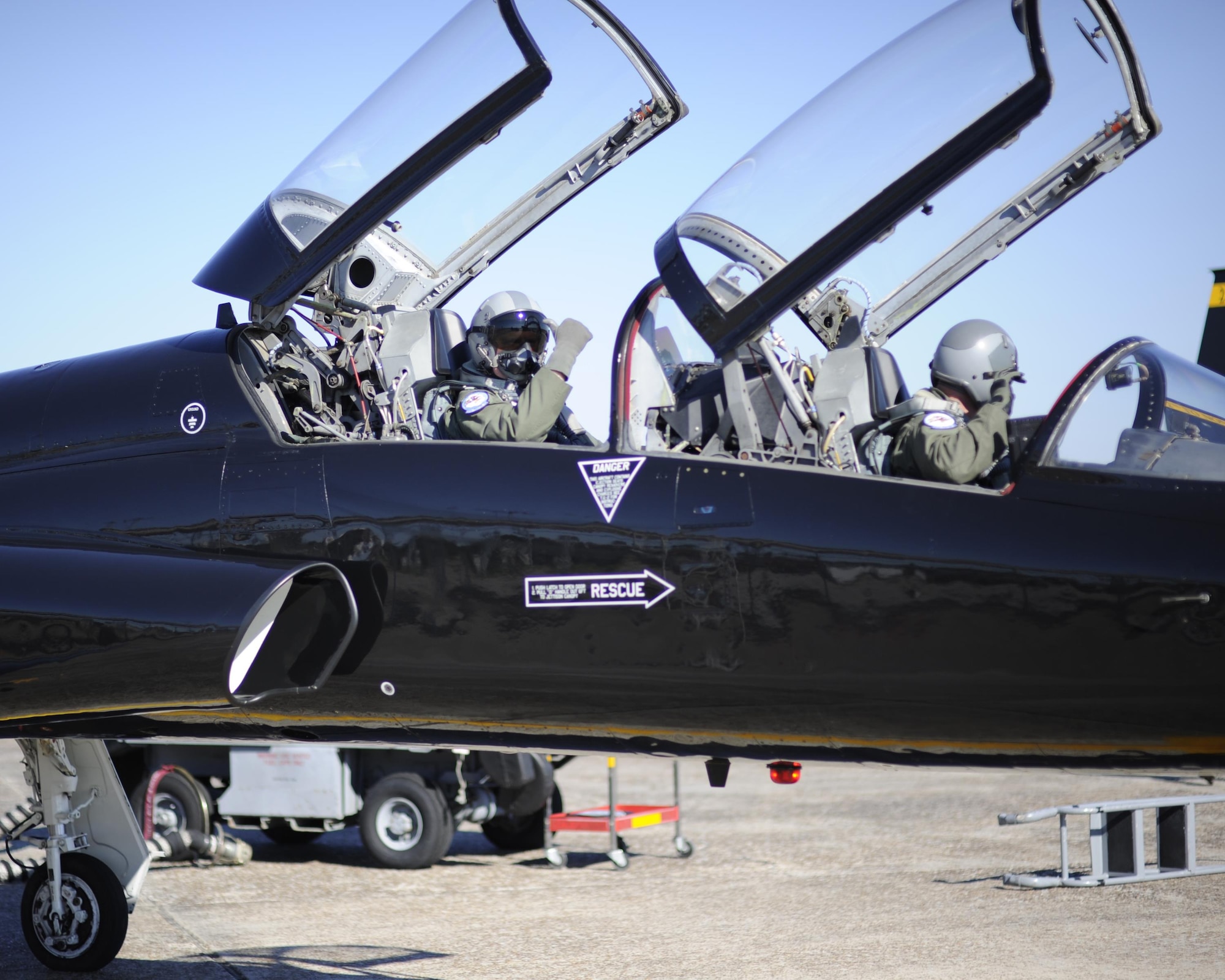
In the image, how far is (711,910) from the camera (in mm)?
9305

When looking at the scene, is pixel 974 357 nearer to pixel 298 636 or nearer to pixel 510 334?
pixel 510 334

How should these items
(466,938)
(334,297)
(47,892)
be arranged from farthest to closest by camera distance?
(466,938) → (47,892) → (334,297)

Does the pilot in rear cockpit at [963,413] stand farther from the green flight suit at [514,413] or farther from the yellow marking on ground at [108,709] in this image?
the yellow marking on ground at [108,709]

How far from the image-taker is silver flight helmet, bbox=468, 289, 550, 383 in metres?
5.86

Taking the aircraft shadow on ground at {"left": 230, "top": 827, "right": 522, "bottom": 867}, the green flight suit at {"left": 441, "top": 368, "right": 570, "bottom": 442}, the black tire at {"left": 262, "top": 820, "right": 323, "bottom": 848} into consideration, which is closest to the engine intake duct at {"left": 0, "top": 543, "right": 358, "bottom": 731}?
the green flight suit at {"left": 441, "top": 368, "right": 570, "bottom": 442}

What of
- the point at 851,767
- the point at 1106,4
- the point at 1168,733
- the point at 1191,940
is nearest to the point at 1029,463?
the point at 1168,733

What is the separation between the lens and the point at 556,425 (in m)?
5.78

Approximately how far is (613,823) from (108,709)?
645cm

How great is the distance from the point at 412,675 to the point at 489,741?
0.41 metres

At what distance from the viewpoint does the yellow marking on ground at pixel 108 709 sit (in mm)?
4918

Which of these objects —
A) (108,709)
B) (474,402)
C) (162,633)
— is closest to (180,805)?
(108,709)

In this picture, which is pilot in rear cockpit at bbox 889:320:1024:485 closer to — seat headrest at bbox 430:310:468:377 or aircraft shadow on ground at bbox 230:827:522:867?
seat headrest at bbox 430:310:468:377

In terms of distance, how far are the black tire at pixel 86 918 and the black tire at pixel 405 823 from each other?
14.4ft

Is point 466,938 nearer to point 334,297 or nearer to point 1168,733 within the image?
point 334,297
